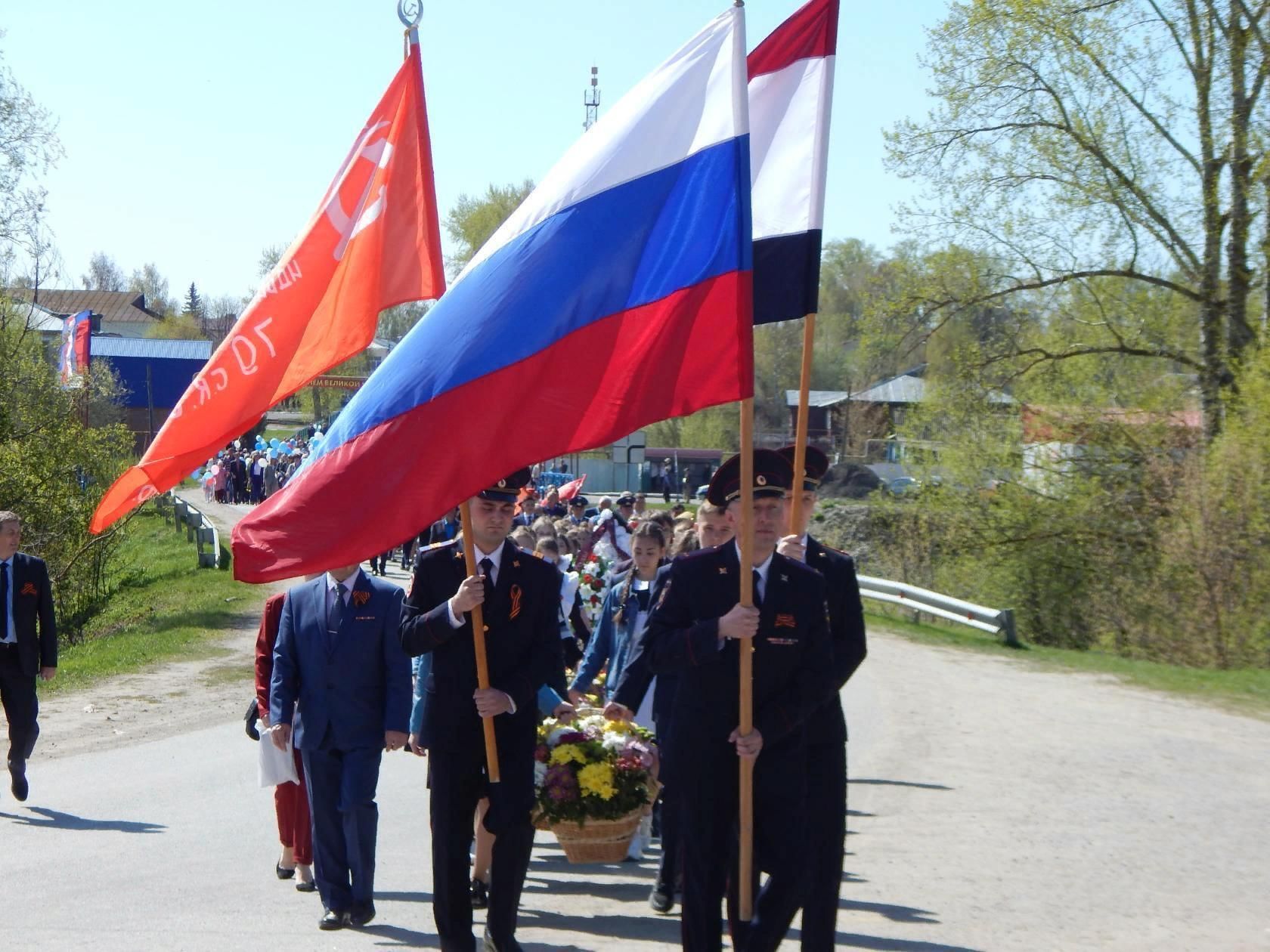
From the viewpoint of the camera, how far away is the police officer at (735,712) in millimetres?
5664

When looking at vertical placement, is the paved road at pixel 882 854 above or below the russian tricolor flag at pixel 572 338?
below

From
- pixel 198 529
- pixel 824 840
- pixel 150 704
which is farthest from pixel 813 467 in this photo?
pixel 198 529

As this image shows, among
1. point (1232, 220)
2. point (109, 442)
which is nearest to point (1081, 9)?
point (1232, 220)

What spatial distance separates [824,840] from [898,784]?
6504 mm

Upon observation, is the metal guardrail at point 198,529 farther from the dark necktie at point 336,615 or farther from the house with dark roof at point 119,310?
the house with dark roof at point 119,310

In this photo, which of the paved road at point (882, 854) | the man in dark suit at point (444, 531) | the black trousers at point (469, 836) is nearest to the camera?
the black trousers at point (469, 836)

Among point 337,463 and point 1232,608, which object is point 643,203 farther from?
point 1232,608

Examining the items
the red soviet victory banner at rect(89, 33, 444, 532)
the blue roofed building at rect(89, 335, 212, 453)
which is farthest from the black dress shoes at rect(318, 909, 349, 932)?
the blue roofed building at rect(89, 335, 212, 453)

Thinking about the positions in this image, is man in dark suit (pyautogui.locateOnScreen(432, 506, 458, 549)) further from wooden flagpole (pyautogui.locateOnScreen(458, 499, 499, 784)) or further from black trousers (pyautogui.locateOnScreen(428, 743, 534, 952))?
wooden flagpole (pyautogui.locateOnScreen(458, 499, 499, 784))

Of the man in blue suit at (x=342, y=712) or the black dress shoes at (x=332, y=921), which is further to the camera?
the man in blue suit at (x=342, y=712)

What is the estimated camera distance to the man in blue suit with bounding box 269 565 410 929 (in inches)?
291

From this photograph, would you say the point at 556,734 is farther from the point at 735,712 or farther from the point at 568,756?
the point at 735,712

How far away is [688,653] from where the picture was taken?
5688mm

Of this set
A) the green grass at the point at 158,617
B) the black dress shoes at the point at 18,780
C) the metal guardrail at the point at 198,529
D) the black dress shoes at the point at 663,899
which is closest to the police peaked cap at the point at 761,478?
the black dress shoes at the point at 663,899
